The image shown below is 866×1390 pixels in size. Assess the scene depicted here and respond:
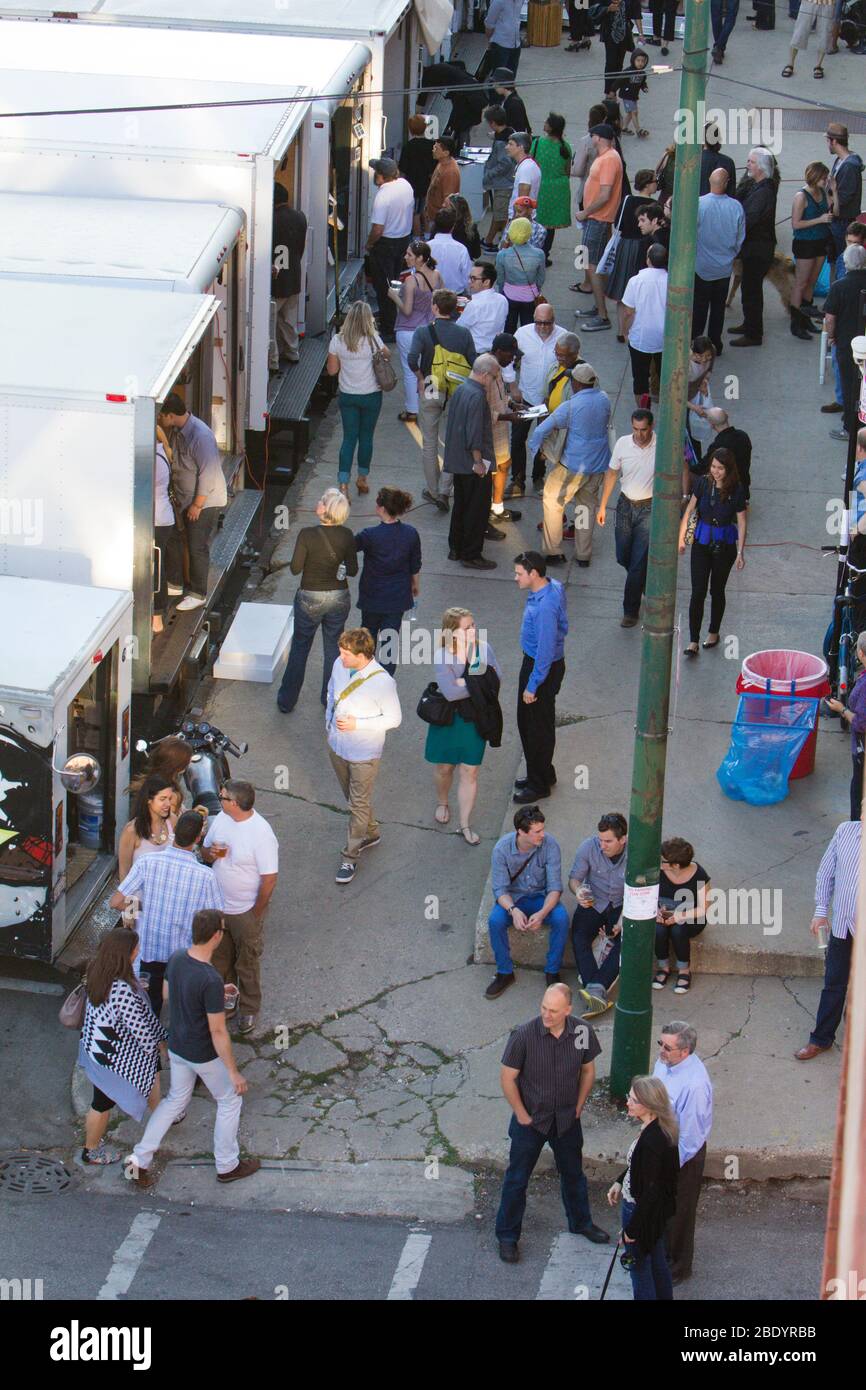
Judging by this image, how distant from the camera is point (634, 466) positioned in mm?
11688

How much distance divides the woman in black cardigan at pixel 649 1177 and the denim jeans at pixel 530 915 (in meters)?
2.11

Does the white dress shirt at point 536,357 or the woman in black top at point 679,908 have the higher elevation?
the white dress shirt at point 536,357

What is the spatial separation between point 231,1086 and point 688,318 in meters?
3.70

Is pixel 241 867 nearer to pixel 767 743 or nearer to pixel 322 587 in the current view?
pixel 322 587

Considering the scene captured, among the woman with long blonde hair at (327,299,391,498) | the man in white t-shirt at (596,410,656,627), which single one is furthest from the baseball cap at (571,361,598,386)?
the woman with long blonde hair at (327,299,391,498)

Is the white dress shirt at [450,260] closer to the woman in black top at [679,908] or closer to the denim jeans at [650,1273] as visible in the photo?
the woman in black top at [679,908]

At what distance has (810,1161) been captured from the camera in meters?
8.25

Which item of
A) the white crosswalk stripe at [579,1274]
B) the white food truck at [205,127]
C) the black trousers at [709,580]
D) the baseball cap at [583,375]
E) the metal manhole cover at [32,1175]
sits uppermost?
the white food truck at [205,127]

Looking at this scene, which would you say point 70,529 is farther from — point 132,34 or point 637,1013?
point 132,34

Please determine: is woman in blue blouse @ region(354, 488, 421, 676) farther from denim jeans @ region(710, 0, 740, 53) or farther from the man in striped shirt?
denim jeans @ region(710, 0, 740, 53)

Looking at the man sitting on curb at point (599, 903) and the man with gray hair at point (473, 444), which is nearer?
the man sitting on curb at point (599, 903)

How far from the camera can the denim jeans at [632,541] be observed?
11.8m

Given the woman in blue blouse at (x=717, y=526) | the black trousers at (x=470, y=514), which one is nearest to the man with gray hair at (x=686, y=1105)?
the woman in blue blouse at (x=717, y=526)

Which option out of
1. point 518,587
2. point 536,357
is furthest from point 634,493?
point 536,357
